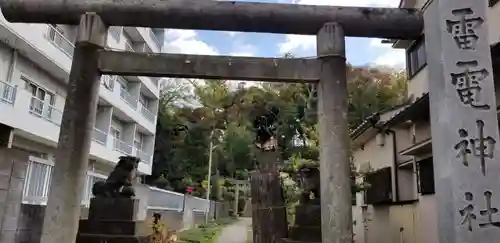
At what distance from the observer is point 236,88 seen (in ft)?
115

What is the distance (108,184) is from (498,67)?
7.34m

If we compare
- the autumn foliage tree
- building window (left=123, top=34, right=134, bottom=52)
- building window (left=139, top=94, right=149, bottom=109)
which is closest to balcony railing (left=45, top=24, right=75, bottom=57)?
building window (left=123, top=34, right=134, bottom=52)

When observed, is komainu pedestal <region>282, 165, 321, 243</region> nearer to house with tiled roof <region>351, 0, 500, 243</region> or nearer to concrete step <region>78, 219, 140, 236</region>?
house with tiled roof <region>351, 0, 500, 243</region>

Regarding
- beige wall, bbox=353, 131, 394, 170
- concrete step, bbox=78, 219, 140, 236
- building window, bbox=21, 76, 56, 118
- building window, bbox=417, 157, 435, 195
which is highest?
building window, bbox=21, 76, 56, 118

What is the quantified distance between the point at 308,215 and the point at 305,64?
2.99 meters

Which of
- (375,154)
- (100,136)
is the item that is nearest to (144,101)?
(100,136)

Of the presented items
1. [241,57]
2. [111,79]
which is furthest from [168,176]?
[241,57]

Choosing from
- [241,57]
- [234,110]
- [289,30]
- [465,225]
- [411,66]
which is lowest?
[465,225]

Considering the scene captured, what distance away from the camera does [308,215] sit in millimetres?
7438

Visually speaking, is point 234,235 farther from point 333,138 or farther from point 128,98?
point 333,138

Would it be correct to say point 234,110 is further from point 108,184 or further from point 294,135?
point 108,184

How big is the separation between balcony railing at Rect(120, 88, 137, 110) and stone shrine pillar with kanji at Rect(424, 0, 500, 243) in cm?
2078

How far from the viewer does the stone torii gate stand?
445cm

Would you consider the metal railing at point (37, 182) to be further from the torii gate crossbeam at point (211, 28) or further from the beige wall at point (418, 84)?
the beige wall at point (418, 84)
